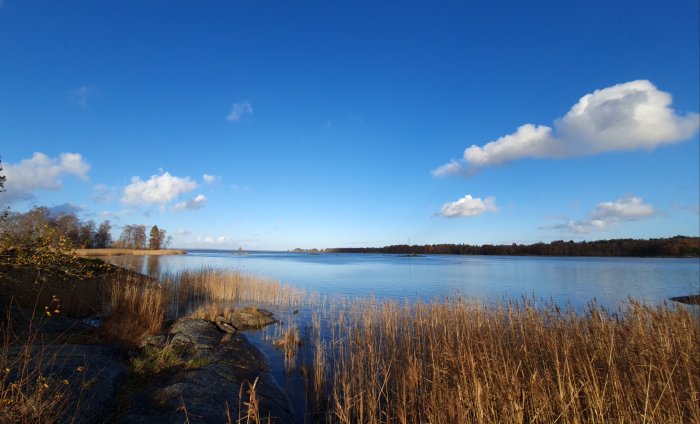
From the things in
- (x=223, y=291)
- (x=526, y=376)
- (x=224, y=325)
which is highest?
(x=526, y=376)

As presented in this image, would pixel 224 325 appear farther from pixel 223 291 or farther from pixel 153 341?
pixel 223 291

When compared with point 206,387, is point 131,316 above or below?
above

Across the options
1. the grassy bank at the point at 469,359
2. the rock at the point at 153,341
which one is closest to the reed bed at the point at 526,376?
the grassy bank at the point at 469,359

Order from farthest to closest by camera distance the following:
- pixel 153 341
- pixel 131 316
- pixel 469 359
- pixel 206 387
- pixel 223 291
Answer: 1. pixel 223 291
2. pixel 131 316
3. pixel 153 341
4. pixel 206 387
5. pixel 469 359

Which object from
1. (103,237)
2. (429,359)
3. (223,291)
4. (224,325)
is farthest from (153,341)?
(103,237)

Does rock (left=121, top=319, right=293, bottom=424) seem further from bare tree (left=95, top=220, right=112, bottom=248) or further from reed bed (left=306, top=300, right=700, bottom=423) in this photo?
bare tree (left=95, top=220, right=112, bottom=248)

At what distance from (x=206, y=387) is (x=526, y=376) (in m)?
5.37

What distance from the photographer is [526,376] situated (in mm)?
5527

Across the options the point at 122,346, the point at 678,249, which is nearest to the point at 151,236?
the point at 122,346

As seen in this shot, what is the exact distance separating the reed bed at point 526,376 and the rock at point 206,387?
1.14 meters

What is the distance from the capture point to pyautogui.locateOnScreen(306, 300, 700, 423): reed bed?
3910mm

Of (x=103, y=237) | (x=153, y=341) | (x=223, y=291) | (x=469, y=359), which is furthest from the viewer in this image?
(x=103, y=237)

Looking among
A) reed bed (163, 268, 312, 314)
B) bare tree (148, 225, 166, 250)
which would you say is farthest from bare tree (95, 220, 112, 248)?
reed bed (163, 268, 312, 314)

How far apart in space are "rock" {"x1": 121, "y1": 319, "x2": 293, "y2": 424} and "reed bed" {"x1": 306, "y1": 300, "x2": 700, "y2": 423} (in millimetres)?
1138
